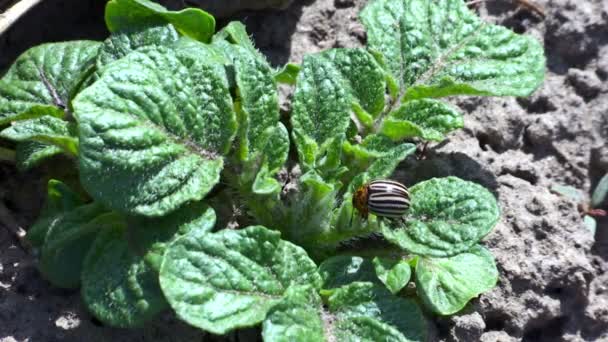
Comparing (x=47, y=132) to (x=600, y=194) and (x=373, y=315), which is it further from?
(x=600, y=194)

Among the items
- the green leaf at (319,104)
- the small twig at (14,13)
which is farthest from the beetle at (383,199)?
the small twig at (14,13)

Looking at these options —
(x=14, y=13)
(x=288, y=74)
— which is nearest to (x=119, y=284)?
(x=288, y=74)

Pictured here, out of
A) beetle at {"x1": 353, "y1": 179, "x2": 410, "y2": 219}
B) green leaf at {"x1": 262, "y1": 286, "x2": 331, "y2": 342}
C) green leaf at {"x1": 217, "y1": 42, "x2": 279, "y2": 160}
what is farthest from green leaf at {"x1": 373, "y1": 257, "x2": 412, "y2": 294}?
green leaf at {"x1": 217, "y1": 42, "x2": 279, "y2": 160}

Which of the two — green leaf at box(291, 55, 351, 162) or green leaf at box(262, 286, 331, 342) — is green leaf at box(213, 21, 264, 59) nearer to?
green leaf at box(291, 55, 351, 162)

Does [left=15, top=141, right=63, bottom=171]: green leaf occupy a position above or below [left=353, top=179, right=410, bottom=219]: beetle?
below

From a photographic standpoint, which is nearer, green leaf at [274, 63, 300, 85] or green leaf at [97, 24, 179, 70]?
green leaf at [97, 24, 179, 70]

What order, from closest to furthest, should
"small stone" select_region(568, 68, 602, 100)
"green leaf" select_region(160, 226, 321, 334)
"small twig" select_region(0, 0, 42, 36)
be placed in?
"green leaf" select_region(160, 226, 321, 334), "small twig" select_region(0, 0, 42, 36), "small stone" select_region(568, 68, 602, 100)
